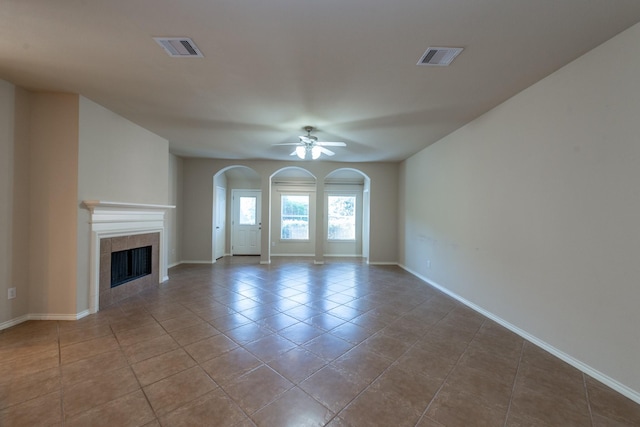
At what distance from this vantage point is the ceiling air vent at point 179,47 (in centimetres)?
190

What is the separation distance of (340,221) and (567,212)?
5.64 metres

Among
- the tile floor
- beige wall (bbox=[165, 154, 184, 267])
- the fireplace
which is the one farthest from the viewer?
beige wall (bbox=[165, 154, 184, 267])

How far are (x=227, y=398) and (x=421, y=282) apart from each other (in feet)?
13.1

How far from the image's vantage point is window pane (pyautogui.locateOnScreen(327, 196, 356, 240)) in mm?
7578

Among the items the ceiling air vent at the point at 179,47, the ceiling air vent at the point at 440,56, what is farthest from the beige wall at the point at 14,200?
the ceiling air vent at the point at 440,56

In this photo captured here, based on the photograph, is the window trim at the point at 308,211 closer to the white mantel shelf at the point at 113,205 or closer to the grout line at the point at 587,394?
the white mantel shelf at the point at 113,205

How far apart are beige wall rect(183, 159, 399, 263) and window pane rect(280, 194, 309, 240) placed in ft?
4.72

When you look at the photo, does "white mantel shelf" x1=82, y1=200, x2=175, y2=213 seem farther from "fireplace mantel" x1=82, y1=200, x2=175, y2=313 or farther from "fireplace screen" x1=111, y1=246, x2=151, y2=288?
"fireplace screen" x1=111, y1=246, x2=151, y2=288

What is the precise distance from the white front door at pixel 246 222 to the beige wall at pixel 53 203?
4849mm

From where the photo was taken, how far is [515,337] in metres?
2.60

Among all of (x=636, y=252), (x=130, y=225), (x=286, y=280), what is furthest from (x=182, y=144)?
(x=636, y=252)

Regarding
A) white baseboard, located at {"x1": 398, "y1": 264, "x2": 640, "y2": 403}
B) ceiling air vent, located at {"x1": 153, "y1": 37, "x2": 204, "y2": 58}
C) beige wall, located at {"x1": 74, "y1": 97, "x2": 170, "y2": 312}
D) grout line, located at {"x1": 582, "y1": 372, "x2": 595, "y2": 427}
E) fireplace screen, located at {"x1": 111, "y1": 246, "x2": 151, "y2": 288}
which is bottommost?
grout line, located at {"x1": 582, "y1": 372, "x2": 595, "y2": 427}

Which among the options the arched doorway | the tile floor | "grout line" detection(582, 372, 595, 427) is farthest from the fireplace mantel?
"grout line" detection(582, 372, 595, 427)

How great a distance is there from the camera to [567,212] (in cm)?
217
